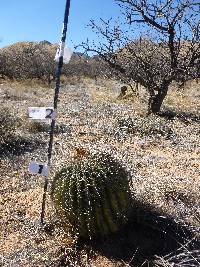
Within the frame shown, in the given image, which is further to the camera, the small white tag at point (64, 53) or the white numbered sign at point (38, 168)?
the white numbered sign at point (38, 168)

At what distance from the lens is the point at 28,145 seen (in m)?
9.44

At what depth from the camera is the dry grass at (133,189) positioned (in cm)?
489

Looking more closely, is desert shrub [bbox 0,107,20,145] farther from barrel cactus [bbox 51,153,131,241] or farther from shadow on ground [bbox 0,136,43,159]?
barrel cactus [bbox 51,153,131,241]

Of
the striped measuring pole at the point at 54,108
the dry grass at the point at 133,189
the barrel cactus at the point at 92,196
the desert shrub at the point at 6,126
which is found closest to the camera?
the barrel cactus at the point at 92,196

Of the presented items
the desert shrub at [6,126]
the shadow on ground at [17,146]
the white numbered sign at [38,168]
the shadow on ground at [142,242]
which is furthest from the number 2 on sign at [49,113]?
the desert shrub at [6,126]

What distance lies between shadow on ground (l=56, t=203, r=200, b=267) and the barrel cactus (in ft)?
0.41

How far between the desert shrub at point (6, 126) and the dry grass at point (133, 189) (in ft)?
0.69

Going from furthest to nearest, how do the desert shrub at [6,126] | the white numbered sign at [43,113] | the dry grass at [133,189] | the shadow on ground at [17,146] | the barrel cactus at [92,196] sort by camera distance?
1. the desert shrub at [6,126]
2. the shadow on ground at [17,146]
3. the white numbered sign at [43,113]
4. the dry grass at [133,189]
5. the barrel cactus at [92,196]

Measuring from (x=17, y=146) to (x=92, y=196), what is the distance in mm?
4665

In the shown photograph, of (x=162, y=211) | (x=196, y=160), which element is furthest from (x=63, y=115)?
(x=162, y=211)

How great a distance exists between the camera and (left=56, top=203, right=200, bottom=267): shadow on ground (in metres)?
4.80

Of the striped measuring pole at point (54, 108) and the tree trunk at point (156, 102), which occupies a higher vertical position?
the striped measuring pole at point (54, 108)

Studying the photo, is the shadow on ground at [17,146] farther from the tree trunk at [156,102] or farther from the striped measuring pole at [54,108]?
the tree trunk at [156,102]

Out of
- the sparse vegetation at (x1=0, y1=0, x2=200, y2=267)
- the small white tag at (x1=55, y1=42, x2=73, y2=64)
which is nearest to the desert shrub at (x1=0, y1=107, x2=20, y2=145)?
the sparse vegetation at (x1=0, y1=0, x2=200, y2=267)
